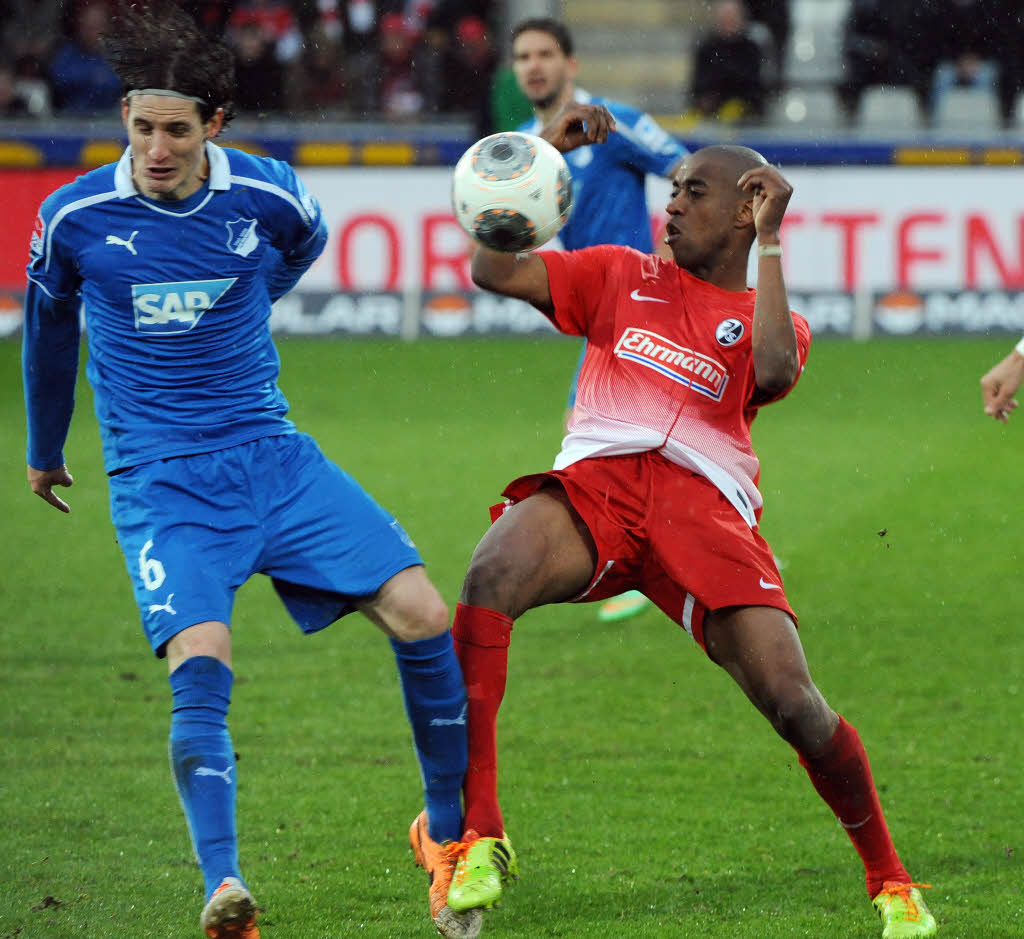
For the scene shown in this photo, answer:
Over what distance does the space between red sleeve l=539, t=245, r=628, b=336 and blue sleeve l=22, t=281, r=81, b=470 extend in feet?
3.99

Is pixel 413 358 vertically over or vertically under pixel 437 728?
under

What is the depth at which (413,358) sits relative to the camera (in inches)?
580

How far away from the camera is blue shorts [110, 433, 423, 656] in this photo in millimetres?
3941

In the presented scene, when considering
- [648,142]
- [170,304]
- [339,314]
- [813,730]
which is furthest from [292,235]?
[339,314]

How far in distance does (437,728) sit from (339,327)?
37.3 ft

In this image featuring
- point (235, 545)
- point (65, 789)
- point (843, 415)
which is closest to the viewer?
point (235, 545)

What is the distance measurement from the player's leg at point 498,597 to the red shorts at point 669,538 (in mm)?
67

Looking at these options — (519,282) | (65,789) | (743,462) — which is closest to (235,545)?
(519,282)

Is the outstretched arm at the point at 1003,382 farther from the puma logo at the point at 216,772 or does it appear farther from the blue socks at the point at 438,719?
the puma logo at the point at 216,772

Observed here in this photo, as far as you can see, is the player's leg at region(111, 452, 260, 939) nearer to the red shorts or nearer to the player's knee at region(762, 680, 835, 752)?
the red shorts

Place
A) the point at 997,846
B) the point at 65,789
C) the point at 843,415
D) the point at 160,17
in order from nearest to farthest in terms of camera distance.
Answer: the point at 160,17, the point at 997,846, the point at 65,789, the point at 843,415

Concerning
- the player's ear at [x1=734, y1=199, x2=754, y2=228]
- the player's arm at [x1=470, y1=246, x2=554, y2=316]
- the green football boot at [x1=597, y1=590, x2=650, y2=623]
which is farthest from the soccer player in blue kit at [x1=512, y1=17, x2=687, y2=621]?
the player's arm at [x1=470, y1=246, x2=554, y2=316]

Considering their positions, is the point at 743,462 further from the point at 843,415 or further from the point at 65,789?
the point at 843,415

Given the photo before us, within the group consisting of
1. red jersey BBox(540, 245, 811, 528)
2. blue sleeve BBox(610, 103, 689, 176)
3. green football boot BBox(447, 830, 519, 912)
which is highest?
blue sleeve BBox(610, 103, 689, 176)
